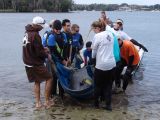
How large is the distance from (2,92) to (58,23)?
2.89 meters

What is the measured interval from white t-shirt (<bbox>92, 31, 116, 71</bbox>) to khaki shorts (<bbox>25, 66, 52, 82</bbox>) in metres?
1.10

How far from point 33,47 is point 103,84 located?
5.39 feet

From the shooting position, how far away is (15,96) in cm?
1046

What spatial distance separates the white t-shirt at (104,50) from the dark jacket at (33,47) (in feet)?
3.47

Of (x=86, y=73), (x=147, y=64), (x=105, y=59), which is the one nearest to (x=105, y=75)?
(x=105, y=59)

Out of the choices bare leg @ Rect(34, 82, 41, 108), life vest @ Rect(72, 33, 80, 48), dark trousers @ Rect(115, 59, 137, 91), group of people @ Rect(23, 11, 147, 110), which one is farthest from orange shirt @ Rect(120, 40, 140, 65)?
bare leg @ Rect(34, 82, 41, 108)

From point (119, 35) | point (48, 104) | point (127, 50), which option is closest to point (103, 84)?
point (48, 104)

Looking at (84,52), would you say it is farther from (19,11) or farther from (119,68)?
(19,11)

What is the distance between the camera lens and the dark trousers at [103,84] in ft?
28.2

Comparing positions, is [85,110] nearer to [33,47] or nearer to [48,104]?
[48,104]

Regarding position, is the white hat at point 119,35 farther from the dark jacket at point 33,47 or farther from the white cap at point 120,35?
the dark jacket at point 33,47

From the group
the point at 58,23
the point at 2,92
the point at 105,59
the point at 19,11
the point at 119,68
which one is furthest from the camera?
the point at 19,11

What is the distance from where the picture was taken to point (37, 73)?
28.5 feet

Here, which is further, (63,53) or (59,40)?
(63,53)
